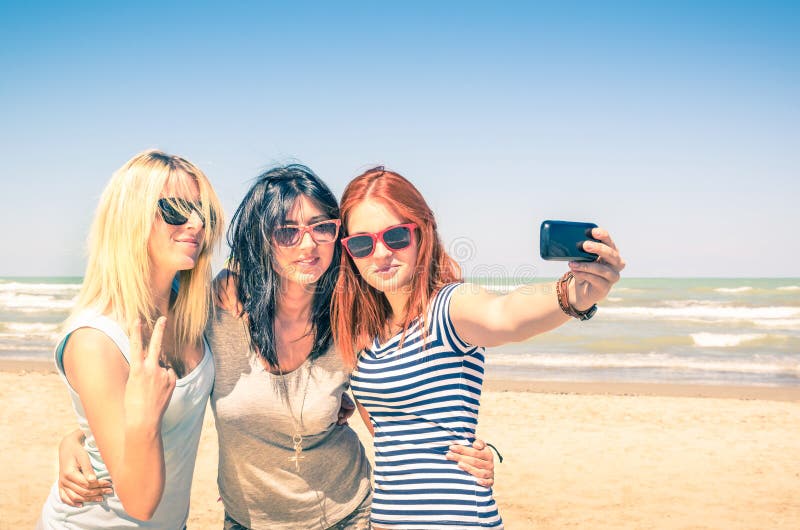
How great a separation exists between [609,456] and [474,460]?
22.5 ft

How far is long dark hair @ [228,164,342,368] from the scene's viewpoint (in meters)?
3.22

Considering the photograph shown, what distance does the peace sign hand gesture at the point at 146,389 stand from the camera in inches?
89.3

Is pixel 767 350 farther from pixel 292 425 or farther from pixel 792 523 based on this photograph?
pixel 292 425

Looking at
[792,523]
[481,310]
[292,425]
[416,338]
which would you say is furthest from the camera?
[792,523]

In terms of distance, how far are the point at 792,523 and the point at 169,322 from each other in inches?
265

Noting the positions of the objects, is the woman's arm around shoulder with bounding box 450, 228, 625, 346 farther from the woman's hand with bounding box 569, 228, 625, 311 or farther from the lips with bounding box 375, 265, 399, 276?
the lips with bounding box 375, 265, 399, 276

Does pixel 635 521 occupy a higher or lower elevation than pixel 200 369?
lower

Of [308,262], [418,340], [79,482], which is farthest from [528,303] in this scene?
[79,482]

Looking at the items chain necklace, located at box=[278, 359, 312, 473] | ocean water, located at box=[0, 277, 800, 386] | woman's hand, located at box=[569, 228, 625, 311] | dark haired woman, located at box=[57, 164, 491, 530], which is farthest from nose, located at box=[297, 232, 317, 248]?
ocean water, located at box=[0, 277, 800, 386]

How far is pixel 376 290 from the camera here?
325 centimetres

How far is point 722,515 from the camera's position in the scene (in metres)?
6.88

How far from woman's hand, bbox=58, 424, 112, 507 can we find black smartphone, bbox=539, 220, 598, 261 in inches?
78.3

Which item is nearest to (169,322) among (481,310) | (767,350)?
(481,310)

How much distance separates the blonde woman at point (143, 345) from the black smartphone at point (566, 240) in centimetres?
144
